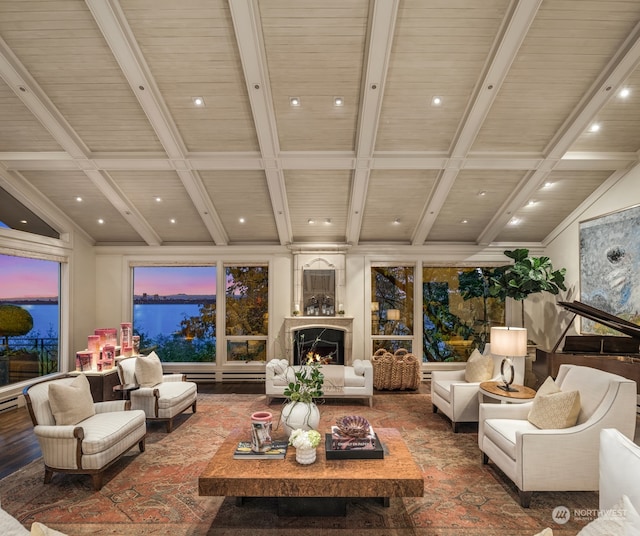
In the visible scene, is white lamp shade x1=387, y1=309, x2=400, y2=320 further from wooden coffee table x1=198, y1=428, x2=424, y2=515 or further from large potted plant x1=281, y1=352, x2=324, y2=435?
wooden coffee table x1=198, y1=428, x2=424, y2=515

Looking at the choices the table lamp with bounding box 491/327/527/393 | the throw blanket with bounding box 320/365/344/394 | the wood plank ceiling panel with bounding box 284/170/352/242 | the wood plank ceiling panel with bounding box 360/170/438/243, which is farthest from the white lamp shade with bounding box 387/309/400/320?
the table lamp with bounding box 491/327/527/393

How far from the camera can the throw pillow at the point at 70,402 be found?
11.2 feet

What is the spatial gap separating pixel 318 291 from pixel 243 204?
7.31 feet

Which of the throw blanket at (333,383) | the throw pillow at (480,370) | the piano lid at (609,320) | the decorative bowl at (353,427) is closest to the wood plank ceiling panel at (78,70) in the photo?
the throw blanket at (333,383)

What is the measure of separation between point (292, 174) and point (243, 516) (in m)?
4.22

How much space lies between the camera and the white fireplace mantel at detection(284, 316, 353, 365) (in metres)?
7.00

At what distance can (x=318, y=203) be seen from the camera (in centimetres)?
620

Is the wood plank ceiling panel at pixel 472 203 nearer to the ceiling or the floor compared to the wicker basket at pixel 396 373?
nearer to the ceiling

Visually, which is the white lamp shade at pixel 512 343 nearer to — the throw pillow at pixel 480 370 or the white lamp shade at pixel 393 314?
the throw pillow at pixel 480 370

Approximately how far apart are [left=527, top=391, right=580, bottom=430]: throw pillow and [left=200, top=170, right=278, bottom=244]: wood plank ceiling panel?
4.44 metres

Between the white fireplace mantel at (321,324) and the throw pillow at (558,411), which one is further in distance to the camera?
the white fireplace mantel at (321,324)

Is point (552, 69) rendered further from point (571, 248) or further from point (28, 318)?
point (28, 318)

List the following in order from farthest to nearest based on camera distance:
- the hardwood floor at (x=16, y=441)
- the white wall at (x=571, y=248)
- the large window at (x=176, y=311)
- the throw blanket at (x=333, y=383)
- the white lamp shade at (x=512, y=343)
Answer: the large window at (x=176, y=311) < the throw blanket at (x=333, y=383) < the white wall at (x=571, y=248) < the white lamp shade at (x=512, y=343) < the hardwood floor at (x=16, y=441)

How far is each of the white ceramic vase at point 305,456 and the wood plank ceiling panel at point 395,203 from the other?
13.0 ft
